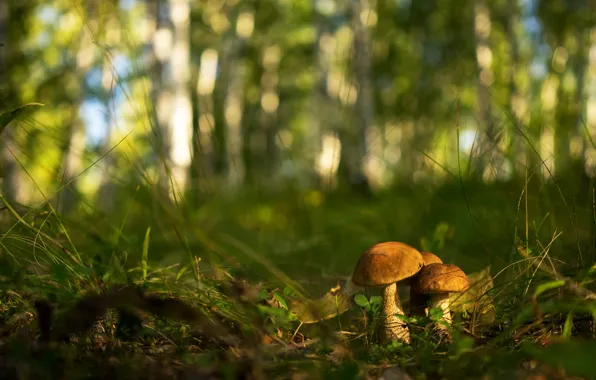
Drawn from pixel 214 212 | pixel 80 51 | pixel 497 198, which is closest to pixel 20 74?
pixel 80 51

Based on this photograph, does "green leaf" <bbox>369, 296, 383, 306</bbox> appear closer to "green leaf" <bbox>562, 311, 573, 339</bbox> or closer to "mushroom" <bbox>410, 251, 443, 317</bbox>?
"mushroom" <bbox>410, 251, 443, 317</bbox>

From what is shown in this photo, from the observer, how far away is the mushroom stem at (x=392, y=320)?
1355 millimetres

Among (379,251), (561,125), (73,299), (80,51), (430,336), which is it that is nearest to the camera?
(73,299)

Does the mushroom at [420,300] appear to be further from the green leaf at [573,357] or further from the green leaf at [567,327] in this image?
the green leaf at [573,357]

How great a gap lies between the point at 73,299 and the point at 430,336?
855 millimetres

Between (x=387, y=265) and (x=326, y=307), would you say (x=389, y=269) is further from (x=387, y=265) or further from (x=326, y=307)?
(x=326, y=307)

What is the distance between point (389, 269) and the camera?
1426 mm

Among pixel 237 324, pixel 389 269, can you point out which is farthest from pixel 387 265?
pixel 237 324

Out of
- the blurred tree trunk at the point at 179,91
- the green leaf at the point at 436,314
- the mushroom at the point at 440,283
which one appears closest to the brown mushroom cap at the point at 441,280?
the mushroom at the point at 440,283

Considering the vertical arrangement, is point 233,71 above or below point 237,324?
above

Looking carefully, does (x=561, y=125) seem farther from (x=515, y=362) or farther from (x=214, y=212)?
(x=214, y=212)

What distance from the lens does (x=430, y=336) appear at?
1.29 metres

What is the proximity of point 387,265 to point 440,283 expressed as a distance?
15cm

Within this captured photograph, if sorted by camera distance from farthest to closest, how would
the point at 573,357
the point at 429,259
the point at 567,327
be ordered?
the point at 429,259, the point at 567,327, the point at 573,357
